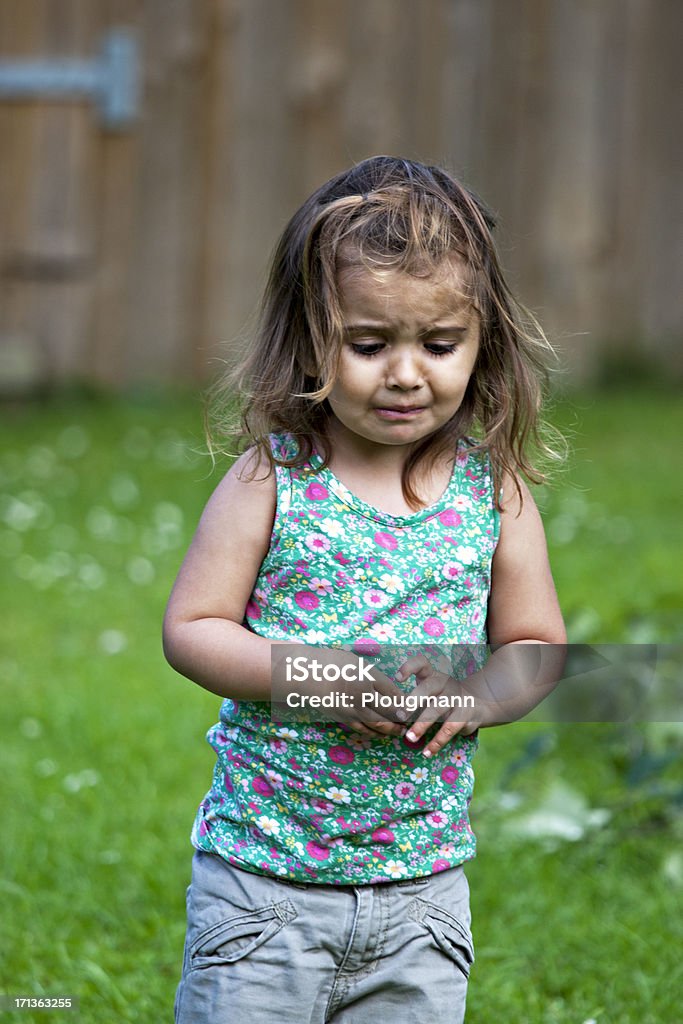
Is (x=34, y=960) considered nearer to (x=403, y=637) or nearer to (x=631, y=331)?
(x=403, y=637)

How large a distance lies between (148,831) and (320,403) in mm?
1453

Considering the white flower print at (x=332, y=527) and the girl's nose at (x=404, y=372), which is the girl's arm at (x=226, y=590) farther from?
the girl's nose at (x=404, y=372)

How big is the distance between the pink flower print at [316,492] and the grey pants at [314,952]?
461 millimetres

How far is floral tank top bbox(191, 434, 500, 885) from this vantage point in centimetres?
174

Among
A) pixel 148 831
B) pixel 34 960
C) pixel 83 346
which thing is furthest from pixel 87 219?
pixel 34 960

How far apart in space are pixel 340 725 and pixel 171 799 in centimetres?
150

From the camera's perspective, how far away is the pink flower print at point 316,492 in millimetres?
1771

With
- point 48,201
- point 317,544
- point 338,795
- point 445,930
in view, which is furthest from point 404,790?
point 48,201

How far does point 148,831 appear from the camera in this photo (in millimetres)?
2996

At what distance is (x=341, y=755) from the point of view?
1.74m

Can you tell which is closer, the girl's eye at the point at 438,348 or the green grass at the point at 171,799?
the girl's eye at the point at 438,348

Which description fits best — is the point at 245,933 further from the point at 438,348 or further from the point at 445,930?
the point at 438,348

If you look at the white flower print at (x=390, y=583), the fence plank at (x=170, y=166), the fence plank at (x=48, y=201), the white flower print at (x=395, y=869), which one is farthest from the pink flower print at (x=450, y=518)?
the fence plank at (x=170, y=166)

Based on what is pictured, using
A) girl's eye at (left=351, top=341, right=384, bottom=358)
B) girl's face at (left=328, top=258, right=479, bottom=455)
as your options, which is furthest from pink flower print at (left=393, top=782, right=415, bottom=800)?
girl's eye at (left=351, top=341, right=384, bottom=358)
